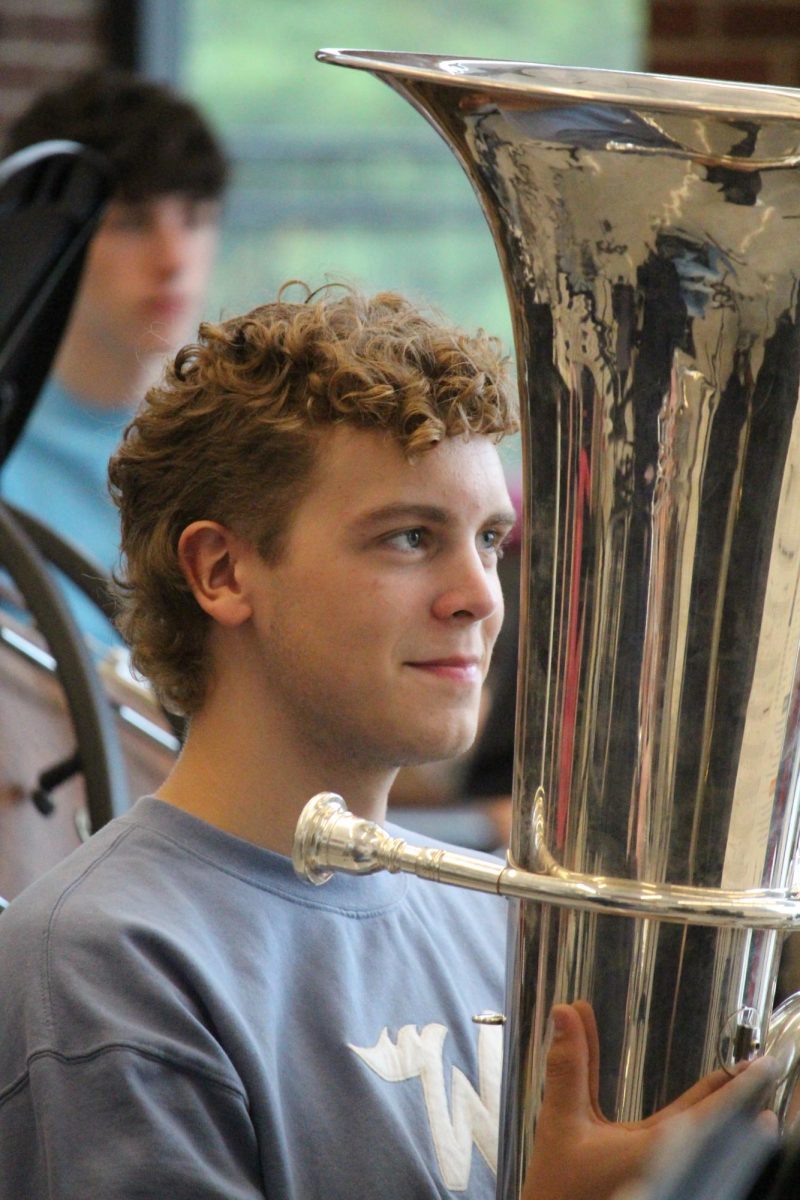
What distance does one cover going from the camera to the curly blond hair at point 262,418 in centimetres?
116

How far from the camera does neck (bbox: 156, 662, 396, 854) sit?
1.14 metres

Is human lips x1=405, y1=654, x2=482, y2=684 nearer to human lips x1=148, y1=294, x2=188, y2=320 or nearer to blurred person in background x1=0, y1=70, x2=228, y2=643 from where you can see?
blurred person in background x1=0, y1=70, x2=228, y2=643

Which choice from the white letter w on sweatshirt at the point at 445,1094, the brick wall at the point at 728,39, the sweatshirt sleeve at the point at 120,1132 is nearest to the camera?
the sweatshirt sleeve at the point at 120,1132

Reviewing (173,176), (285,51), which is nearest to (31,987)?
(173,176)

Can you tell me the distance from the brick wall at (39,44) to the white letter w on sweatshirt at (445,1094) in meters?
2.87

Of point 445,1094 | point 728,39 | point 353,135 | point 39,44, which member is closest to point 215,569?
point 445,1094

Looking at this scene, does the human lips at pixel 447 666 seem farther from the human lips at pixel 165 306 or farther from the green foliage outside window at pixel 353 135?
the green foliage outside window at pixel 353 135

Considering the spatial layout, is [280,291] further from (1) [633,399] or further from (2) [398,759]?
(1) [633,399]

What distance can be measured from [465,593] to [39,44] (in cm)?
286

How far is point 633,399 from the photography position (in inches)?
33.7

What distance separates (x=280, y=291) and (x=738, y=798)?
0.59 m

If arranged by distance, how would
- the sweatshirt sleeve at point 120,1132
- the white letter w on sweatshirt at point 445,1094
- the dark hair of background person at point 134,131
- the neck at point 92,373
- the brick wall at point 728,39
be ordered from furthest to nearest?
the brick wall at point 728,39 < the neck at point 92,373 < the dark hair of background person at point 134,131 < the white letter w on sweatshirt at point 445,1094 < the sweatshirt sleeve at point 120,1132

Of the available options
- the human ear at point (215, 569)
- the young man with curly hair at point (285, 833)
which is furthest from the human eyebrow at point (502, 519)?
the human ear at point (215, 569)

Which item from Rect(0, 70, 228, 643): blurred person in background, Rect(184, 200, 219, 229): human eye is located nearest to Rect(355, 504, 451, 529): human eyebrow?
Rect(0, 70, 228, 643): blurred person in background
